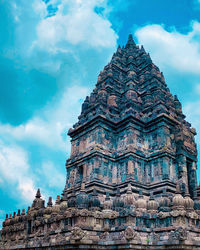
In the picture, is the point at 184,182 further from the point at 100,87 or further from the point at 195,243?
the point at 100,87

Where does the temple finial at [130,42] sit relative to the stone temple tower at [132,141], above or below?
above

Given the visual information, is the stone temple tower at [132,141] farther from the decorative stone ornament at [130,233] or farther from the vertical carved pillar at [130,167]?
the decorative stone ornament at [130,233]

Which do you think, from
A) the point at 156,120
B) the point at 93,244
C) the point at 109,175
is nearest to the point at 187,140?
the point at 156,120

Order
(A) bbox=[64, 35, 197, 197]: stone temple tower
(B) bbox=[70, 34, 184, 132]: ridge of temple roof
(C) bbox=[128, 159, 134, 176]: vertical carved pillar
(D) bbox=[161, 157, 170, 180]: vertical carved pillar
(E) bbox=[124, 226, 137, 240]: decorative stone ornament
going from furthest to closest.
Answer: (B) bbox=[70, 34, 184, 132]: ridge of temple roof → (A) bbox=[64, 35, 197, 197]: stone temple tower → (C) bbox=[128, 159, 134, 176]: vertical carved pillar → (D) bbox=[161, 157, 170, 180]: vertical carved pillar → (E) bbox=[124, 226, 137, 240]: decorative stone ornament

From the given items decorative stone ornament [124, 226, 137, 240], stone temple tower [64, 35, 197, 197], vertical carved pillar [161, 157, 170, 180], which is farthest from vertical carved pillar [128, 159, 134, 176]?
decorative stone ornament [124, 226, 137, 240]

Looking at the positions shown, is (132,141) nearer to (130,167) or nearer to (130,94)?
(130,167)

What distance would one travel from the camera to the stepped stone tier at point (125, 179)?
12734 mm

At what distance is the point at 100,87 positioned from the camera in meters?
24.7

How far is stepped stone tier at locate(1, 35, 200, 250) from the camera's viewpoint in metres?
12.7

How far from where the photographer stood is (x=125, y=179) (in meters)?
18.0

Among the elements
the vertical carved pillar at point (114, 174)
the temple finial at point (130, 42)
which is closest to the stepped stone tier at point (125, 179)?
the vertical carved pillar at point (114, 174)

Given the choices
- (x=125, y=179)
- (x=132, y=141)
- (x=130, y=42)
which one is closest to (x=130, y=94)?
(x=132, y=141)

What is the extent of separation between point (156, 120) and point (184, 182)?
5.04 m

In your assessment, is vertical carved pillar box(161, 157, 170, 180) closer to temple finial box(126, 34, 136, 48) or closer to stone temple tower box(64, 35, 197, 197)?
stone temple tower box(64, 35, 197, 197)
